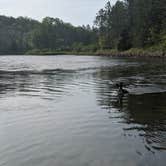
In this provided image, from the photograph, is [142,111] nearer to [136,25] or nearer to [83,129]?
[83,129]

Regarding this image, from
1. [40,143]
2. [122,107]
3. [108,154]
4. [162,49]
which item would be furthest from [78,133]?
[162,49]

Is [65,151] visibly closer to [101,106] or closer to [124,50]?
[101,106]

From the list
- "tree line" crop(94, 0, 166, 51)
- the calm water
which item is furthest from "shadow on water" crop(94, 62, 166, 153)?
"tree line" crop(94, 0, 166, 51)

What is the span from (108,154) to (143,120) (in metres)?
5.48

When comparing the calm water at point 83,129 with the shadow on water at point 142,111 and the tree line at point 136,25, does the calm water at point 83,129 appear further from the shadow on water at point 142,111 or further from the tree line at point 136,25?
the tree line at point 136,25

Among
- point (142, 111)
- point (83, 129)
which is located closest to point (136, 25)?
point (142, 111)

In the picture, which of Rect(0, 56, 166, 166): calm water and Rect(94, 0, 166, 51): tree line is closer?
Rect(0, 56, 166, 166): calm water

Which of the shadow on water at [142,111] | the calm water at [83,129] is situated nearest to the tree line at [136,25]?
the shadow on water at [142,111]

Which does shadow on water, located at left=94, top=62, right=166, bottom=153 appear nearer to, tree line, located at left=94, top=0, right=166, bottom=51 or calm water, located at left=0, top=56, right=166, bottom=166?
calm water, located at left=0, top=56, right=166, bottom=166

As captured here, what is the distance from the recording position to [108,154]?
11.9 m

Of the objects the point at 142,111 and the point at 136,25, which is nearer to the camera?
the point at 142,111

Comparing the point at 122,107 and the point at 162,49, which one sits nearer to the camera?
the point at 122,107

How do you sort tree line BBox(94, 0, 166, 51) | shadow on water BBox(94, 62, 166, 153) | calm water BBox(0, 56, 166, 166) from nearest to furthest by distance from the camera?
calm water BBox(0, 56, 166, 166) < shadow on water BBox(94, 62, 166, 153) < tree line BBox(94, 0, 166, 51)

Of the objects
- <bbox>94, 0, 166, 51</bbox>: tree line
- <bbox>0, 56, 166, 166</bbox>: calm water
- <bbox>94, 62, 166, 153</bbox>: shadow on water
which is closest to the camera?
<bbox>0, 56, 166, 166</bbox>: calm water
